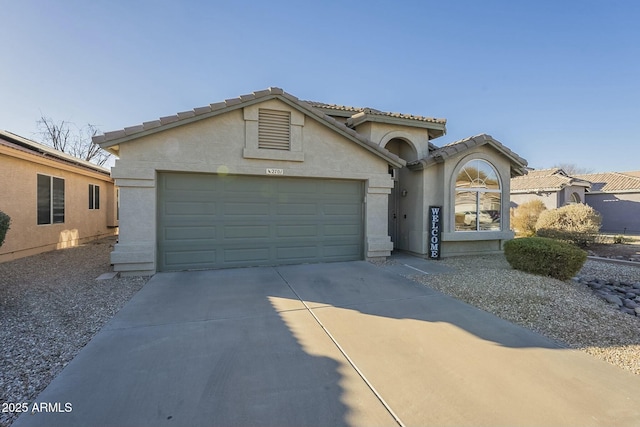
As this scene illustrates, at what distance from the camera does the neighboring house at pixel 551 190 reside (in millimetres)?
23000

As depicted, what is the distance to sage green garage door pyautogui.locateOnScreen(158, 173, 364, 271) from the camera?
7.77 metres

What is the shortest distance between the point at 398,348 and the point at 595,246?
15.1 m

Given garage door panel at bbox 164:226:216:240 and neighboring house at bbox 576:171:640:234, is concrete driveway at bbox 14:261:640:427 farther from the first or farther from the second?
neighboring house at bbox 576:171:640:234

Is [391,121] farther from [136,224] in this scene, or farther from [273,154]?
[136,224]

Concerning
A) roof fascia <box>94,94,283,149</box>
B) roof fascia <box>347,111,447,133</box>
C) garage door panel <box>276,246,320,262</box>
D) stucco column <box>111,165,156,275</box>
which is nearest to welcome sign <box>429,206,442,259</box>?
roof fascia <box>347,111,447,133</box>

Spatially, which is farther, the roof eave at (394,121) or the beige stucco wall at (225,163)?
the roof eave at (394,121)

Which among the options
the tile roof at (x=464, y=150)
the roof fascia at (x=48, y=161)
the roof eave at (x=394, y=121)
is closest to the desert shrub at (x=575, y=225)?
the tile roof at (x=464, y=150)

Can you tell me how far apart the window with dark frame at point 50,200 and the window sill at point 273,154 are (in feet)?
26.0

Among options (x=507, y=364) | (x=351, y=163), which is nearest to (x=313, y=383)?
(x=507, y=364)

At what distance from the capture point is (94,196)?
14344 mm

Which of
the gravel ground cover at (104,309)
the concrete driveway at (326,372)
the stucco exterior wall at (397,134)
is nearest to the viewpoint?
the concrete driveway at (326,372)

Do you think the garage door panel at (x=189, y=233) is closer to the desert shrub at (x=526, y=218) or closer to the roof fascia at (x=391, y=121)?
the roof fascia at (x=391, y=121)

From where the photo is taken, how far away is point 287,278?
7.27 metres

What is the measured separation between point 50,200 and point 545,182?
31.5 metres
